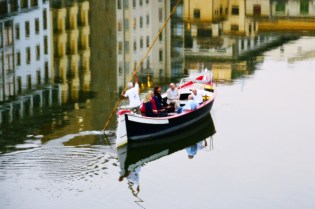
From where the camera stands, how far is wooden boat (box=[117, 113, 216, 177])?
46375mm

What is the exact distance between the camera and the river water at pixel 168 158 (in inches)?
1596

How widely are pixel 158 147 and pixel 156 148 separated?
0.25 metres

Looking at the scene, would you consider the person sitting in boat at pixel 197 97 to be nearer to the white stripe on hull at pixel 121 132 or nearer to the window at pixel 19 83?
the white stripe on hull at pixel 121 132

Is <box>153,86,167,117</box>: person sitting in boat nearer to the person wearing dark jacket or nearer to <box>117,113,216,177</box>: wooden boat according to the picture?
the person wearing dark jacket

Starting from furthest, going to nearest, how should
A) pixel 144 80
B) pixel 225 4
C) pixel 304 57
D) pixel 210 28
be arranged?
pixel 225 4 < pixel 210 28 < pixel 304 57 < pixel 144 80

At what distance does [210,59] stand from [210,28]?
44.3ft

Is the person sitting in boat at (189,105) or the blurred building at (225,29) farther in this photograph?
the blurred building at (225,29)

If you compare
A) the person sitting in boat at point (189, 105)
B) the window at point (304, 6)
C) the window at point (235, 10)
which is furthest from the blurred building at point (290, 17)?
the person sitting in boat at point (189, 105)

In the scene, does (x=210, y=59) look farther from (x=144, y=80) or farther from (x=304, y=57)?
(x=144, y=80)

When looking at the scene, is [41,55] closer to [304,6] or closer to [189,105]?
[189,105]

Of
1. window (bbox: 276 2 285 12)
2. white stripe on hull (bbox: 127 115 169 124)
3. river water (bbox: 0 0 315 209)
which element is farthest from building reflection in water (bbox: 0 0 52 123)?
window (bbox: 276 2 285 12)

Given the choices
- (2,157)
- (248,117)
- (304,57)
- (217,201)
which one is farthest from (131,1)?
(217,201)

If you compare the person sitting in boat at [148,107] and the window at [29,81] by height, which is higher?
the person sitting in boat at [148,107]

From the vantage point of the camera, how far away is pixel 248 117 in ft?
186
